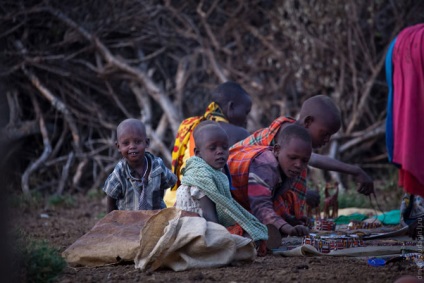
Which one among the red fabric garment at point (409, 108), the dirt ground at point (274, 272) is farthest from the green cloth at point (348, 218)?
the dirt ground at point (274, 272)

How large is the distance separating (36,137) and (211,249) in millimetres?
6844

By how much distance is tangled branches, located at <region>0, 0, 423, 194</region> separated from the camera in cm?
957

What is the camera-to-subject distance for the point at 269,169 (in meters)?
5.11

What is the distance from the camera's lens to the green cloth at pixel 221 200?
4535mm

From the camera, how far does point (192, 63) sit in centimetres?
1028

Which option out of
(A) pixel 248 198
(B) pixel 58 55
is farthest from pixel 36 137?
(A) pixel 248 198

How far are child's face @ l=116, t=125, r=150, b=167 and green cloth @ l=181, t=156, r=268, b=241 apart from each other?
23.3 inches

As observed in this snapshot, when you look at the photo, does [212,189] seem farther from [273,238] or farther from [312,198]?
[312,198]

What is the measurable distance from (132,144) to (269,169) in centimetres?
102

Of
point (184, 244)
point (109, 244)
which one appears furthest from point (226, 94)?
point (184, 244)

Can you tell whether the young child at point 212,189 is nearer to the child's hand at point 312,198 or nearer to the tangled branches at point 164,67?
the child's hand at point 312,198

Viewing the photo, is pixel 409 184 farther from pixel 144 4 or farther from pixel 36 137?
pixel 36 137

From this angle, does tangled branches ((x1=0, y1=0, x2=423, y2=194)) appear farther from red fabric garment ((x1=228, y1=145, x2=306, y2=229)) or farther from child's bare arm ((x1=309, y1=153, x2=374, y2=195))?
red fabric garment ((x1=228, y1=145, x2=306, y2=229))

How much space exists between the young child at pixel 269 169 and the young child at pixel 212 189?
0.32 m
